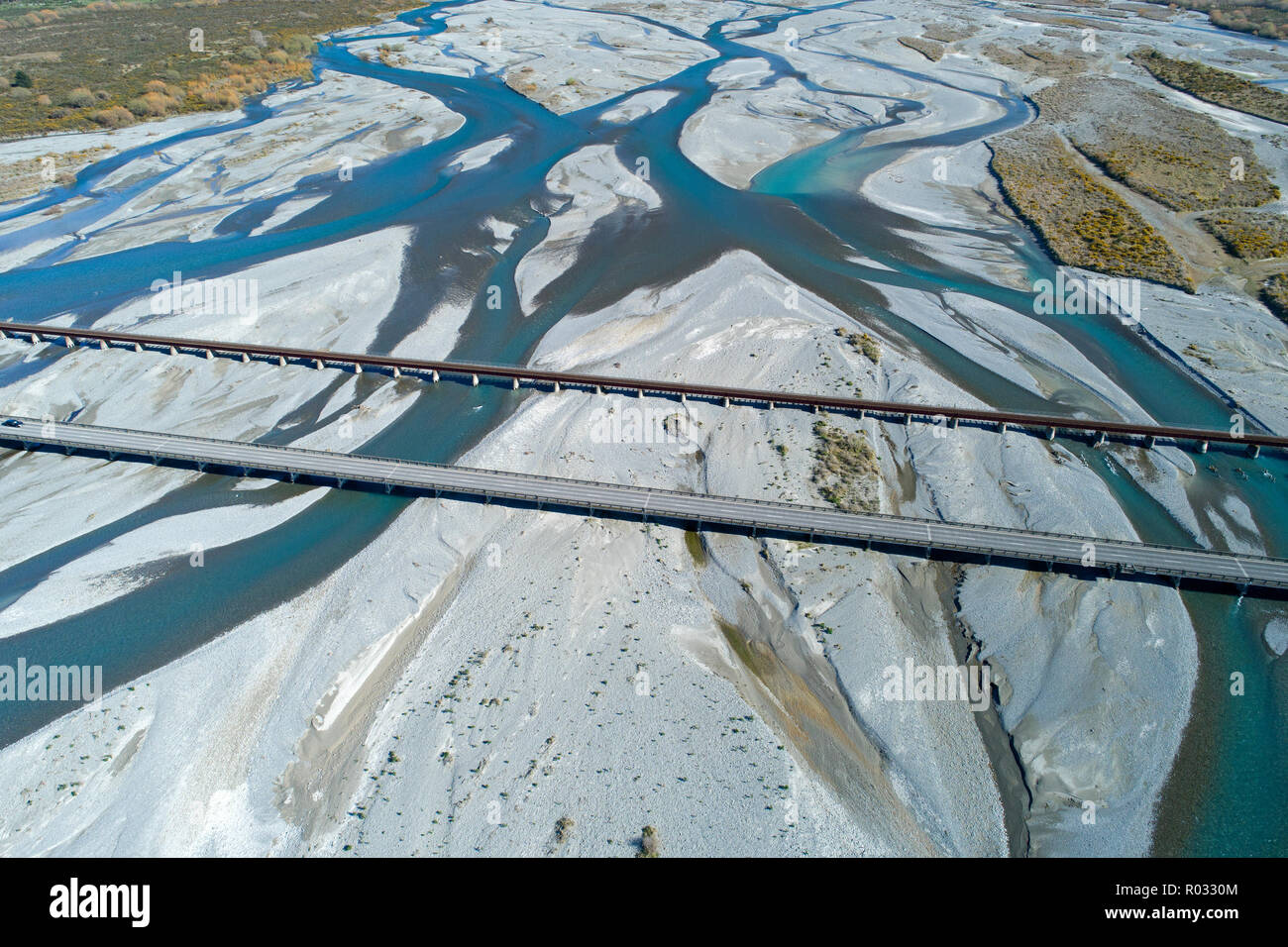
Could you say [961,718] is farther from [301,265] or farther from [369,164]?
[369,164]

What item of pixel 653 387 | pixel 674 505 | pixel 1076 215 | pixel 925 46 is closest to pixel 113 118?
pixel 653 387

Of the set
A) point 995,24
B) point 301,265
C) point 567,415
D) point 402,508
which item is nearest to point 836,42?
point 995,24

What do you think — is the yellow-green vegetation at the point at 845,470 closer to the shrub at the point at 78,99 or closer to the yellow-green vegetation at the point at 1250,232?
the yellow-green vegetation at the point at 1250,232

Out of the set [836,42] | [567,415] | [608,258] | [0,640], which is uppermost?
[836,42]

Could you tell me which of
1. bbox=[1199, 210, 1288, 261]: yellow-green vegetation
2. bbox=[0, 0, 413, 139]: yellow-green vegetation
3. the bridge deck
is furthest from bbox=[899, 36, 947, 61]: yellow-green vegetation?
the bridge deck

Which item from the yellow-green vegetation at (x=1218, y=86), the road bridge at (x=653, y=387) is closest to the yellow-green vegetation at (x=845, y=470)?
the road bridge at (x=653, y=387)

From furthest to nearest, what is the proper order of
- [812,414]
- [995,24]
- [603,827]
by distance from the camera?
1. [995,24]
2. [812,414]
3. [603,827]
